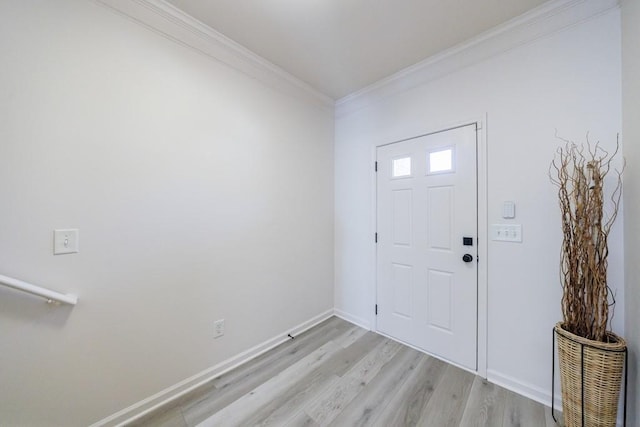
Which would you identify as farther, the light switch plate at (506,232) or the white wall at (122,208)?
the light switch plate at (506,232)

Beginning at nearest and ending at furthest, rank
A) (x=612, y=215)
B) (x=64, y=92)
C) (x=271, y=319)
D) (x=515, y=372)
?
(x=64, y=92) → (x=612, y=215) → (x=515, y=372) → (x=271, y=319)

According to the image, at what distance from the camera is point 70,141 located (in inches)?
51.6

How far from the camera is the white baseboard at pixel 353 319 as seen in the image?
8.70 ft

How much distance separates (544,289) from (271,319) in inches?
85.4

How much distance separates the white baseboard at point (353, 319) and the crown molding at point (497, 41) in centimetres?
243

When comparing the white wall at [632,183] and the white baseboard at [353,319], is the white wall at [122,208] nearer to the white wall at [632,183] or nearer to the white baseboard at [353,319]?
the white baseboard at [353,319]

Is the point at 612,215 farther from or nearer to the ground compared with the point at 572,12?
nearer to the ground

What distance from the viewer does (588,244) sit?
4.39 feet

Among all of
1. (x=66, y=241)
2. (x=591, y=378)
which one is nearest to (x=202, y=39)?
(x=66, y=241)

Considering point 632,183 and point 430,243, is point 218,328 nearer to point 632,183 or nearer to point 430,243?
point 430,243

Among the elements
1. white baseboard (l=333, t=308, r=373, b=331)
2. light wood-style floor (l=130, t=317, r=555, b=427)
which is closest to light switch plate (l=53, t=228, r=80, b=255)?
light wood-style floor (l=130, t=317, r=555, b=427)

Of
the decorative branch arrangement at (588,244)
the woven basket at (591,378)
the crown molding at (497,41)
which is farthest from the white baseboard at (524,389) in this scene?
the crown molding at (497,41)

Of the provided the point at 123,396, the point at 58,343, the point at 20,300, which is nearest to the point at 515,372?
the point at 123,396

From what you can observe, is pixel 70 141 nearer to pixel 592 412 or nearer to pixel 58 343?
pixel 58 343
